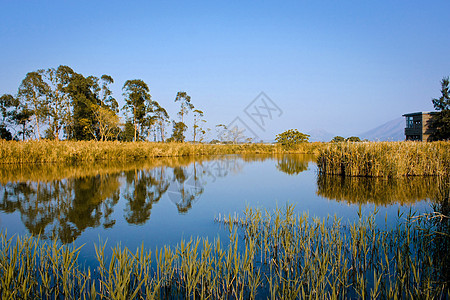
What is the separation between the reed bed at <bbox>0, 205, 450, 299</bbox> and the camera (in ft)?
7.59

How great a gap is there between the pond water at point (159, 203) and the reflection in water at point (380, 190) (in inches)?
1.0

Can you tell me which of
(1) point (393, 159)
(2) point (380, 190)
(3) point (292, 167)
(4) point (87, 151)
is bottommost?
(2) point (380, 190)

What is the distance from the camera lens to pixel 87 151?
62.7ft

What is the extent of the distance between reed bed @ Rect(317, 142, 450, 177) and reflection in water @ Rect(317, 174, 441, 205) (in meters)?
0.55

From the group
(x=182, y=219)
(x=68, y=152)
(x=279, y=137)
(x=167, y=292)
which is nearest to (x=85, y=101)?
(x=68, y=152)

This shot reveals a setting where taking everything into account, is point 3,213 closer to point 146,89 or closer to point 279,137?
point 146,89

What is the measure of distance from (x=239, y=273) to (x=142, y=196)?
5.96 metres

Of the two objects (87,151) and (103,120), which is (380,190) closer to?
(87,151)

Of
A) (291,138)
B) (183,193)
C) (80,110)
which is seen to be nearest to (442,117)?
(291,138)

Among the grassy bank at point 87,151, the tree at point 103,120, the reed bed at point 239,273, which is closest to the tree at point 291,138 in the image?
the grassy bank at point 87,151

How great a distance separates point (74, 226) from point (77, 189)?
4243 mm

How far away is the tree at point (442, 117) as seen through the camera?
3197 centimetres

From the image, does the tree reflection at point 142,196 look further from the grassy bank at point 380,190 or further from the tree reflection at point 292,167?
the tree reflection at point 292,167

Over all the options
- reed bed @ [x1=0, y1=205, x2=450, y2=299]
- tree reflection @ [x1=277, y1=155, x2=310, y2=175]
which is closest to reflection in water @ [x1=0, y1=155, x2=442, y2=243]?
reed bed @ [x1=0, y1=205, x2=450, y2=299]
